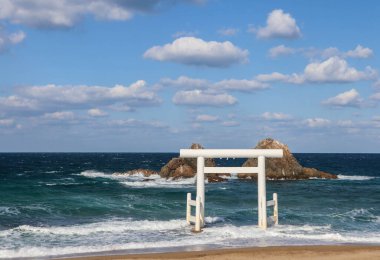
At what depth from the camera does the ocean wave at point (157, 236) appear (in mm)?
20409

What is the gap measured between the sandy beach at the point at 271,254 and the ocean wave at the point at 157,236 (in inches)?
66.7

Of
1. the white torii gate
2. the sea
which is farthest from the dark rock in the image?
the white torii gate

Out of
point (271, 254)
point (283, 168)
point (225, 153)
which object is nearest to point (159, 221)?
Result: point (225, 153)

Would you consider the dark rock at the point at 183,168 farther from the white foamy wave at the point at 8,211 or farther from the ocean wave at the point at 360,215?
the white foamy wave at the point at 8,211

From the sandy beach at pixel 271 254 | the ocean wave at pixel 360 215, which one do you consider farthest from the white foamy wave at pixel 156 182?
the sandy beach at pixel 271 254

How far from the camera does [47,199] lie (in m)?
38.8

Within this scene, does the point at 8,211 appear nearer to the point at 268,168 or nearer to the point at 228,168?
the point at 228,168

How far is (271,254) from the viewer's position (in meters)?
18.5

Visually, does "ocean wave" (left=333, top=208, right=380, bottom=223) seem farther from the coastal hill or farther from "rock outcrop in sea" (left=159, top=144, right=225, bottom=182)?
"rock outcrop in sea" (left=159, top=144, right=225, bottom=182)

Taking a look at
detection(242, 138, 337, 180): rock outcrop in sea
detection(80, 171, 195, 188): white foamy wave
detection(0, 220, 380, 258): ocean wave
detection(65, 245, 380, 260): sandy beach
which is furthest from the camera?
detection(242, 138, 337, 180): rock outcrop in sea

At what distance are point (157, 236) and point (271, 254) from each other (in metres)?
6.83

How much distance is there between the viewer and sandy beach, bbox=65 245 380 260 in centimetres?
1795

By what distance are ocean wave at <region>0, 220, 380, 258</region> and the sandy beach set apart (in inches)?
66.7

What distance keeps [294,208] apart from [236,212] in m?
5.08
